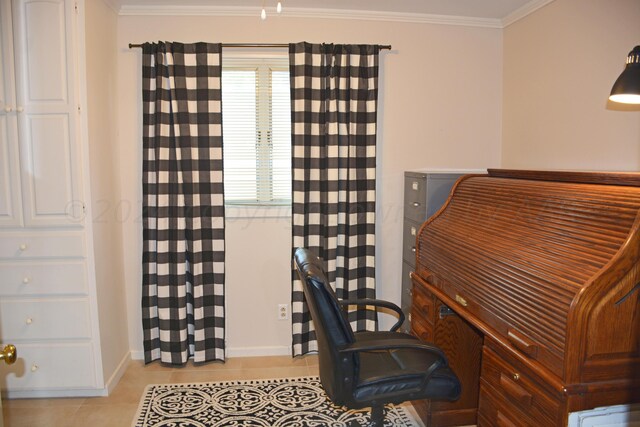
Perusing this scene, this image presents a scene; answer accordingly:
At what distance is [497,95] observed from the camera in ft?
10.9

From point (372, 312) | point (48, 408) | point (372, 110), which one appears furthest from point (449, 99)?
point (48, 408)

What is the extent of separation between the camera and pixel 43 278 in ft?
8.55

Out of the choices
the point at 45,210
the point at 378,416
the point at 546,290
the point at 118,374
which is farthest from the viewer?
the point at 118,374

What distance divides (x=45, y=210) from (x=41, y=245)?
0.21 m

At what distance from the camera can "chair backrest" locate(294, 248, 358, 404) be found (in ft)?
5.76

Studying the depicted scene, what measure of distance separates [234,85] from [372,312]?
6.39 feet

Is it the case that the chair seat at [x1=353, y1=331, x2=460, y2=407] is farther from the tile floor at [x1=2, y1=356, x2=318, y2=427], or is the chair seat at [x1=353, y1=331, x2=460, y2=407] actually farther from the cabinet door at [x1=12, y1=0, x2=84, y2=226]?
the cabinet door at [x1=12, y1=0, x2=84, y2=226]

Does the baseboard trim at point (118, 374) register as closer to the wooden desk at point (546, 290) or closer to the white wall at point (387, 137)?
the white wall at point (387, 137)

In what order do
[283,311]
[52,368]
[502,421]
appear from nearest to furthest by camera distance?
[502,421] < [52,368] < [283,311]

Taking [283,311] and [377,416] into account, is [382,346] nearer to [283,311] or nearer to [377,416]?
[377,416]

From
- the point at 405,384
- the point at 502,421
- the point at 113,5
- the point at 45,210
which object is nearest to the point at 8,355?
the point at 405,384

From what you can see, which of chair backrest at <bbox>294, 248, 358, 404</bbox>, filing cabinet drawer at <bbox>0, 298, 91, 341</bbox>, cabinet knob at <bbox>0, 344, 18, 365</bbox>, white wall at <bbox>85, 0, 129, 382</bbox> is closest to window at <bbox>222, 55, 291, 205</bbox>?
white wall at <bbox>85, 0, 129, 382</bbox>

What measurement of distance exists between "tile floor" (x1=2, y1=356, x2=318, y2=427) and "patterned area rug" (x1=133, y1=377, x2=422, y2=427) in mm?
86

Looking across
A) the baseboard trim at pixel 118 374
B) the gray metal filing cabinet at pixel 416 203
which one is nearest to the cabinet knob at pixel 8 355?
the baseboard trim at pixel 118 374
